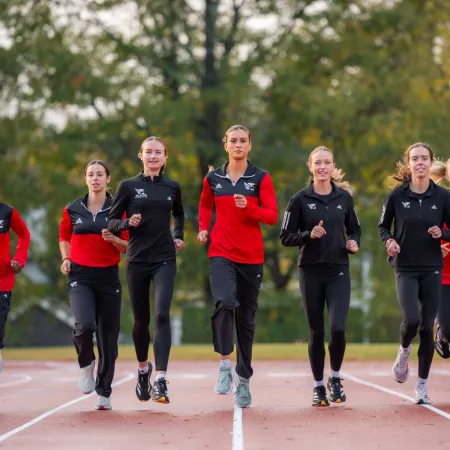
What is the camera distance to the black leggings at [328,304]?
11898mm

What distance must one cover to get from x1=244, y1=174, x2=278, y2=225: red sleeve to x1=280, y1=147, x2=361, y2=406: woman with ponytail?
268 mm

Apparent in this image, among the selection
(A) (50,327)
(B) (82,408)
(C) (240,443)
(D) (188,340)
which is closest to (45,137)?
(D) (188,340)

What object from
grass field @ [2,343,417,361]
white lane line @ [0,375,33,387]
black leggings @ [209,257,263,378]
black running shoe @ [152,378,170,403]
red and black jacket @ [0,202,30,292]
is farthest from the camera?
grass field @ [2,343,417,361]

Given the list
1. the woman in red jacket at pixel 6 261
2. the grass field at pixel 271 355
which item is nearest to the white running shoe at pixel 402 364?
the woman in red jacket at pixel 6 261

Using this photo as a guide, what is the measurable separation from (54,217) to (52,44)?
5417 millimetres

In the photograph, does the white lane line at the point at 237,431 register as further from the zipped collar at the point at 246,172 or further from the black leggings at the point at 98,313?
the zipped collar at the point at 246,172

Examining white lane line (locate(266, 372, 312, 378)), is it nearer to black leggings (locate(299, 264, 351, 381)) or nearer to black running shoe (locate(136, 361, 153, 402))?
black leggings (locate(299, 264, 351, 381))

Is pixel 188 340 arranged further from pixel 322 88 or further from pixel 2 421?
pixel 2 421

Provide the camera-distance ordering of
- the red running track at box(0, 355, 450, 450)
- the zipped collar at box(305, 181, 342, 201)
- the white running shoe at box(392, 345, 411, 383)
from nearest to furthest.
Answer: the red running track at box(0, 355, 450, 450) < the zipped collar at box(305, 181, 342, 201) < the white running shoe at box(392, 345, 411, 383)

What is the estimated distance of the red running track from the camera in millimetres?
9383

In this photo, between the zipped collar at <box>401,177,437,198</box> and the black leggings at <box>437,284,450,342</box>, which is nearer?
the zipped collar at <box>401,177,437,198</box>

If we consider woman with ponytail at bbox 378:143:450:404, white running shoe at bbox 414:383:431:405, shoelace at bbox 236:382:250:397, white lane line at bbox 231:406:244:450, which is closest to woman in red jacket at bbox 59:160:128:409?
shoelace at bbox 236:382:250:397

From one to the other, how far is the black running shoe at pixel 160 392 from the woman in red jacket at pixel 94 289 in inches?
23.8

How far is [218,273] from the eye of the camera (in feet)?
38.9
